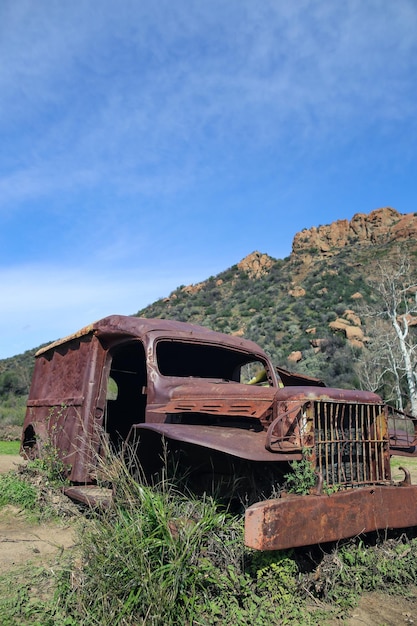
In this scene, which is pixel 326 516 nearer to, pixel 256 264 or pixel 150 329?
pixel 150 329

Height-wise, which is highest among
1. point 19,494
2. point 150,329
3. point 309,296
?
point 309,296

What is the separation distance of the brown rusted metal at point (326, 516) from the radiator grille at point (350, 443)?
19 centimetres

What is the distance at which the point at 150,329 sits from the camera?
17.8 ft

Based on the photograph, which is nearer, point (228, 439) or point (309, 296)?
point (228, 439)

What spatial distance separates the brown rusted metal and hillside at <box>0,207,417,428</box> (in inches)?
608

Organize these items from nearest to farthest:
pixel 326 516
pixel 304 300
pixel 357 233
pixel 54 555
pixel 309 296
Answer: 1. pixel 326 516
2. pixel 54 555
3. pixel 304 300
4. pixel 309 296
5. pixel 357 233

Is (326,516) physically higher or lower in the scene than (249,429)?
lower

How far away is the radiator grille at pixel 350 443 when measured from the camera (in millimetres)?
3666

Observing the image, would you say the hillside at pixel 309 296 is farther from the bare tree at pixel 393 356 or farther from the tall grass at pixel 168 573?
the tall grass at pixel 168 573

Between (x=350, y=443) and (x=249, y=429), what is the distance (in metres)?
0.81

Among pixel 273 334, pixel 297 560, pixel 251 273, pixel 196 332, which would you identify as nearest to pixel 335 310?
pixel 273 334

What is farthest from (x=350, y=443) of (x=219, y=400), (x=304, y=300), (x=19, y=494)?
(x=304, y=300)

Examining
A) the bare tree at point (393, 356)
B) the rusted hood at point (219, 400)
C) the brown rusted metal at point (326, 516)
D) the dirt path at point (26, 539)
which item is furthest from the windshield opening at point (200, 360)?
the bare tree at point (393, 356)

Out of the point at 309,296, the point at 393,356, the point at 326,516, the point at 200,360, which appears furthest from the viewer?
the point at 309,296
